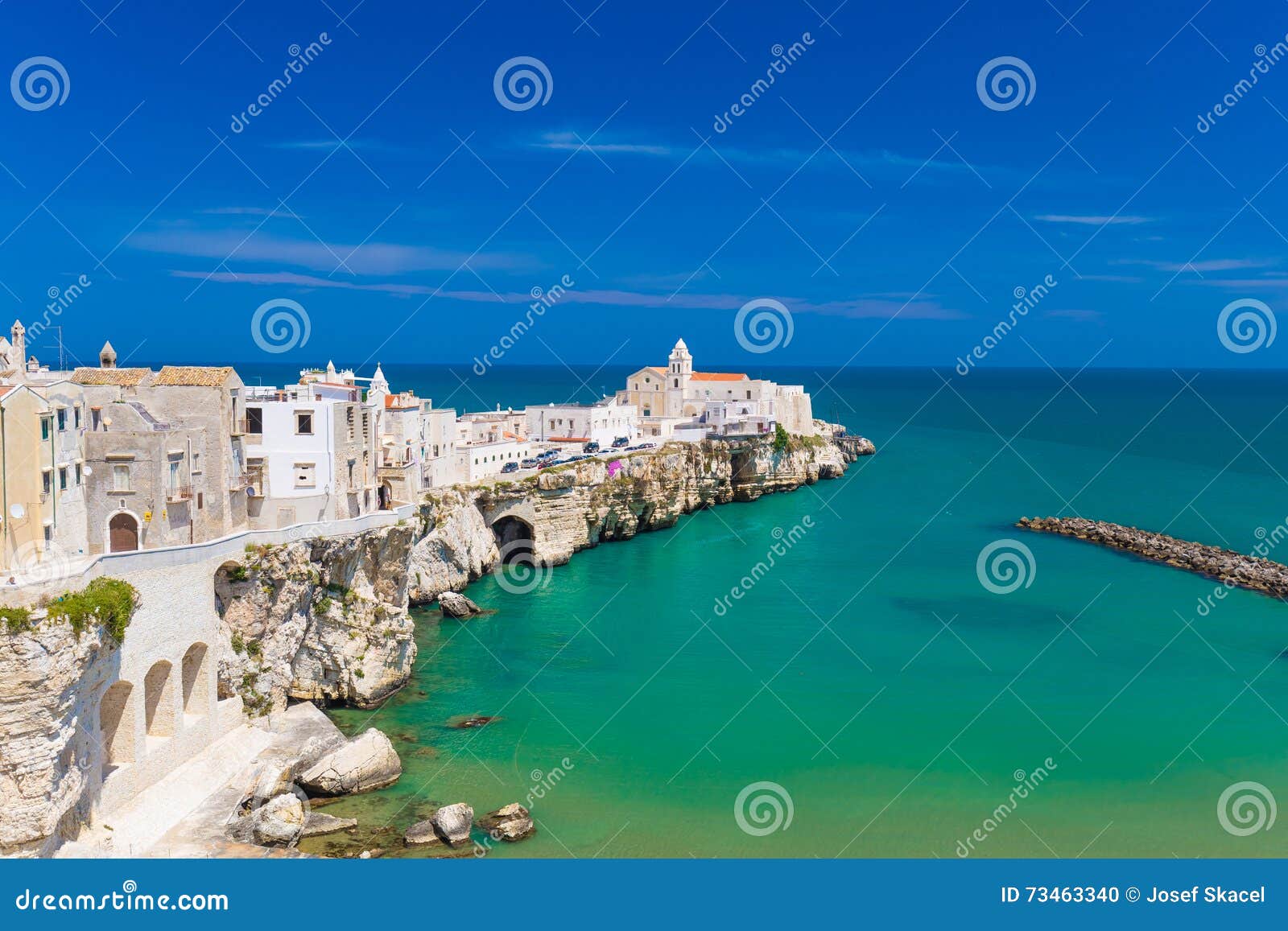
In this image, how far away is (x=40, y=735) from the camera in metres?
17.8

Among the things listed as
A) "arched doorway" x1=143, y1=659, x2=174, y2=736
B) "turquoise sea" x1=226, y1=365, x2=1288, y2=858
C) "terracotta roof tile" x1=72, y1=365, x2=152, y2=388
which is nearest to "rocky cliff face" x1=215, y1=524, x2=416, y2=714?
"turquoise sea" x1=226, y1=365, x2=1288, y2=858

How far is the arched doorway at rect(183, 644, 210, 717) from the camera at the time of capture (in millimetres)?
23688

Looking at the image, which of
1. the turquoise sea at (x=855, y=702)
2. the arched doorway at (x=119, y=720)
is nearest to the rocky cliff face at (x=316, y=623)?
the turquoise sea at (x=855, y=702)

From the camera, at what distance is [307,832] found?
20469 mm

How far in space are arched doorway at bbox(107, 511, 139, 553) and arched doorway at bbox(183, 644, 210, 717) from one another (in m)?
3.35

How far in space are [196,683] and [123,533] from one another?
4413 mm

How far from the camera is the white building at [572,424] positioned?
62.5 meters

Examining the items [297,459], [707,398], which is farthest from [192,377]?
[707,398]

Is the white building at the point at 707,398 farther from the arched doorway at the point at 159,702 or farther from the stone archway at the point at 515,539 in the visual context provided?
the arched doorway at the point at 159,702

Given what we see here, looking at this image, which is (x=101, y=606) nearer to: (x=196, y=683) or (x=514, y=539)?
(x=196, y=683)

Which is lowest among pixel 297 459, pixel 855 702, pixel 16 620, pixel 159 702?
pixel 855 702

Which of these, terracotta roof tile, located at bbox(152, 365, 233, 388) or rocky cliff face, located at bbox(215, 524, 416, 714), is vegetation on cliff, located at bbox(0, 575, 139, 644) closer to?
rocky cliff face, located at bbox(215, 524, 416, 714)

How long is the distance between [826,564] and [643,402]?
103ft

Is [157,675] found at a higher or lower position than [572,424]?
lower
